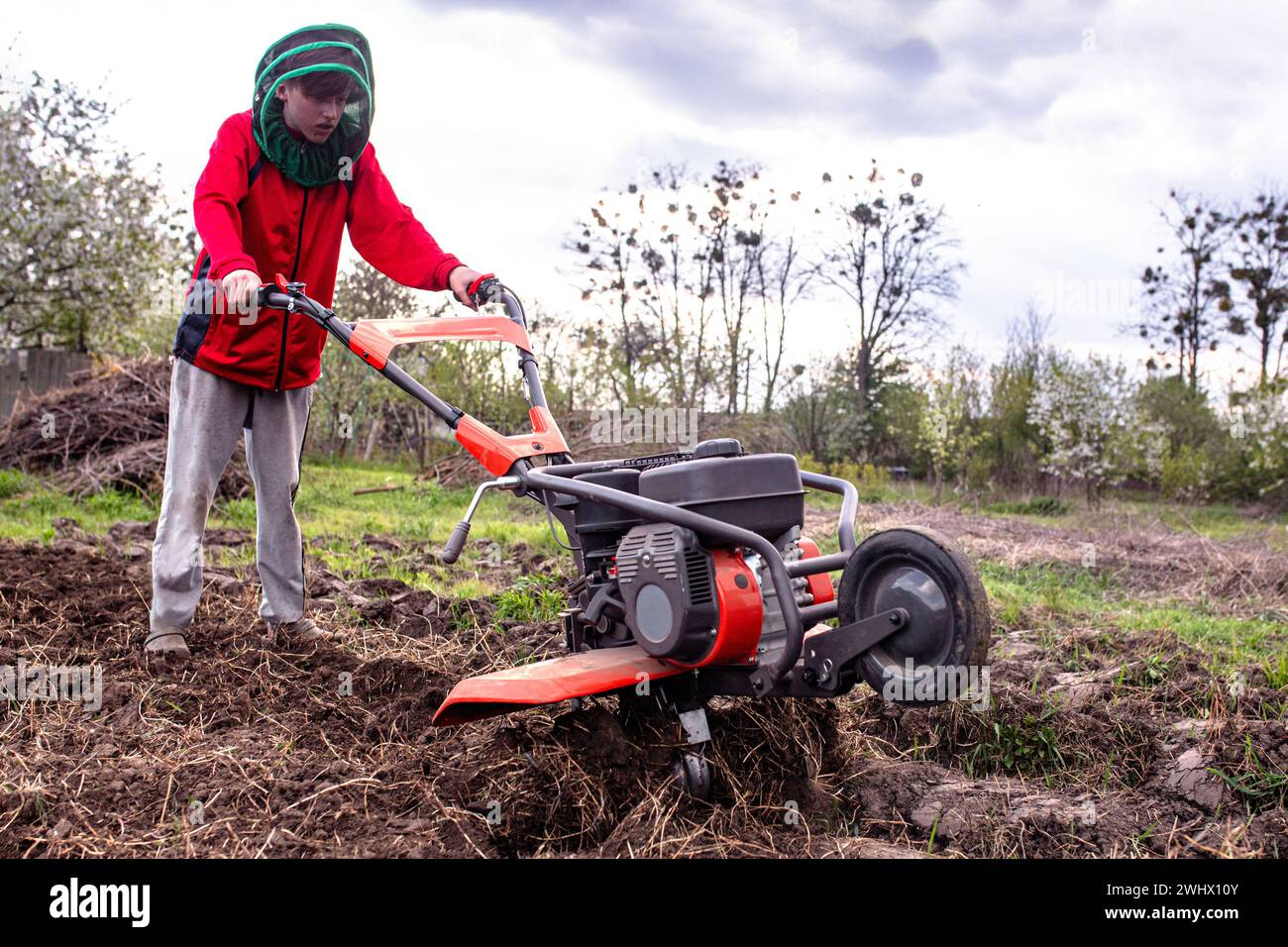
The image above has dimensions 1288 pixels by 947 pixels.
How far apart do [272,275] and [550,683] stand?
2.29 meters

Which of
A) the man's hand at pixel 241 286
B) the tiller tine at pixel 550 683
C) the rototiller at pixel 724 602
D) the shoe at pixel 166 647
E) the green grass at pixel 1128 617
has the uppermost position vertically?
the man's hand at pixel 241 286

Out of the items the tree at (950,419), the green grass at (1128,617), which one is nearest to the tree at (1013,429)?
the tree at (950,419)

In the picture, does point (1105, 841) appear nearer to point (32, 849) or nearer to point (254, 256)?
point (32, 849)

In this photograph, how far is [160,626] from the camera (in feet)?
13.2

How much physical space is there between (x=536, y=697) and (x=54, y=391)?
389 inches

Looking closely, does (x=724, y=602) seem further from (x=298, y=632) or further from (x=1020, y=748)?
(x=298, y=632)

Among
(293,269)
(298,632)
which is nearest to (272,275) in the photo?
(293,269)

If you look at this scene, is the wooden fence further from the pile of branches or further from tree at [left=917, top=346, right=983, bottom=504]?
tree at [left=917, top=346, right=983, bottom=504]

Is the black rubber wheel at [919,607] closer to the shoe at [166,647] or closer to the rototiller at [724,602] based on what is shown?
the rototiller at [724,602]

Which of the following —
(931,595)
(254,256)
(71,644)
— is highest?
(254,256)

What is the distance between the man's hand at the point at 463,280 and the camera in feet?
13.2

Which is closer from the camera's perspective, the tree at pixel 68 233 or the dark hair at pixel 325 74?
the dark hair at pixel 325 74
